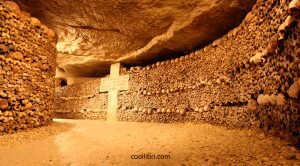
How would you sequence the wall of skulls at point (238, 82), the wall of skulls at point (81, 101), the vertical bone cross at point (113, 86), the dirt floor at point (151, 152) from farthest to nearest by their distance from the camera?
the wall of skulls at point (81, 101) → the vertical bone cross at point (113, 86) → the wall of skulls at point (238, 82) → the dirt floor at point (151, 152)

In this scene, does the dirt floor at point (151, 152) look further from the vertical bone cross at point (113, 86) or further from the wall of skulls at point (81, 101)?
the wall of skulls at point (81, 101)

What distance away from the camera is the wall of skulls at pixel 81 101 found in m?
8.92

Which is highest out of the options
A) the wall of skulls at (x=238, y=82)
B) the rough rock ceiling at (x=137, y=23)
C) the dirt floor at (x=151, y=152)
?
the rough rock ceiling at (x=137, y=23)

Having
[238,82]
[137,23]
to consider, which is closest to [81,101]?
[137,23]

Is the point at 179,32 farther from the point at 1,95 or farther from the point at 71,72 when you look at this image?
the point at 71,72

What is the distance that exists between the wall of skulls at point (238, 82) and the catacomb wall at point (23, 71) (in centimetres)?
322

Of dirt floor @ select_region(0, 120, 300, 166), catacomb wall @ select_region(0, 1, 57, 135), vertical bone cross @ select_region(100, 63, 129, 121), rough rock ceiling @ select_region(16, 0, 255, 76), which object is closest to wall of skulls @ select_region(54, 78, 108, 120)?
vertical bone cross @ select_region(100, 63, 129, 121)

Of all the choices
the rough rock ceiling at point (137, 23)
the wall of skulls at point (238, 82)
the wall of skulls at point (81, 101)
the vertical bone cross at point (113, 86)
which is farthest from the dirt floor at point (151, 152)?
the wall of skulls at point (81, 101)

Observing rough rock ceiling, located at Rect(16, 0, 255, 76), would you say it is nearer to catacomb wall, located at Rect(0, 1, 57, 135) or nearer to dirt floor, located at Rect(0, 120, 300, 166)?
catacomb wall, located at Rect(0, 1, 57, 135)

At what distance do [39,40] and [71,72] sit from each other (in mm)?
5573

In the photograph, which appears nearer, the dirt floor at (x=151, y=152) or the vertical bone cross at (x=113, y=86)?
the dirt floor at (x=151, y=152)

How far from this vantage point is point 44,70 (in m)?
5.10

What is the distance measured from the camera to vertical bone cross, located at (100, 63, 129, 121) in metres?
8.24

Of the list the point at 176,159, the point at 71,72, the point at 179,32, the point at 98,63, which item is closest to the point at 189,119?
the point at 179,32
